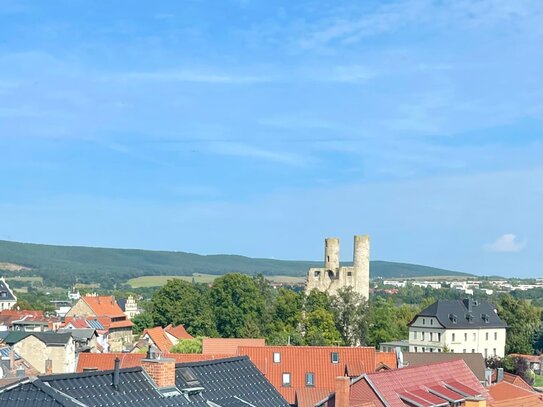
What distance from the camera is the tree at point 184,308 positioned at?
92938 mm

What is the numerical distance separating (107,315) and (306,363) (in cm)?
7537

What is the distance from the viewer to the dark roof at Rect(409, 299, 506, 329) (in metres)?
98.8

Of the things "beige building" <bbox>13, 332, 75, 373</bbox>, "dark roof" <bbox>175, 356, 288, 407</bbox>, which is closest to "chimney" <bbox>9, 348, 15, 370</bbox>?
"beige building" <bbox>13, 332, 75, 373</bbox>

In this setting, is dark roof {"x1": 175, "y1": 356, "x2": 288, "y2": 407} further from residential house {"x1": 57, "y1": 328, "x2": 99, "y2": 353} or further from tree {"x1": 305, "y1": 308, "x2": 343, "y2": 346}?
residential house {"x1": 57, "y1": 328, "x2": 99, "y2": 353}

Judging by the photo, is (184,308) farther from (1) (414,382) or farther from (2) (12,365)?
(1) (414,382)

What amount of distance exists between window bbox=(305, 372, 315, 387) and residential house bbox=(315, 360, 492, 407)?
10.1 metres

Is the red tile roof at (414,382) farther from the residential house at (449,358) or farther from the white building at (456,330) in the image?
the white building at (456,330)

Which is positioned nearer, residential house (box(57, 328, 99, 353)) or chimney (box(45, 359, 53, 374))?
chimney (box(45, 359, 53, 374))

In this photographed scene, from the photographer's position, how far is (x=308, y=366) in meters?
53.2

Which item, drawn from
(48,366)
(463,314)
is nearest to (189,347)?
(48,366)

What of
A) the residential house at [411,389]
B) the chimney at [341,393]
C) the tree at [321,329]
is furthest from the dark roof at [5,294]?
the chimney at [341,393]

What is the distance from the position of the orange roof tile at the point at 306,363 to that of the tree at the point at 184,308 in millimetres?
38654

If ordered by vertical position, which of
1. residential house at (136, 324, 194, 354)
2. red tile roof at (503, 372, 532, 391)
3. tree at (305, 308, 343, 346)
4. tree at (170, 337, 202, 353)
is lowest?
red tile roof at (503, 372, 532, 391)

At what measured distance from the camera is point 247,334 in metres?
86.6
